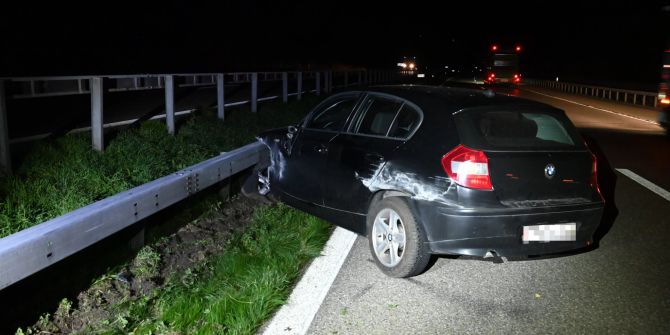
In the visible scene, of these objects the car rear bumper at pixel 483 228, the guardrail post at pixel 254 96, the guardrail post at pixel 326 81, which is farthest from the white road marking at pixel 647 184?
the guardrail post at pixel 326 81

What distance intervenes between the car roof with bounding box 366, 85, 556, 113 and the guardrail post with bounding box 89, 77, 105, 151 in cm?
380

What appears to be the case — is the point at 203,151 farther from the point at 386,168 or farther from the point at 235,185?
the point at 386,168

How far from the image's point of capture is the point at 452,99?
4953 millimetres

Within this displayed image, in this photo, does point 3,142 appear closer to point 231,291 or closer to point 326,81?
point 231,291

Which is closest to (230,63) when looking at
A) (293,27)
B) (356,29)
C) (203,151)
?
(293,27)

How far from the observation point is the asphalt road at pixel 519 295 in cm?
395

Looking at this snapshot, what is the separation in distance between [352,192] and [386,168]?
19.4 inches

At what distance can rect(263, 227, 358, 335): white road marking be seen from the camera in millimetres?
3867

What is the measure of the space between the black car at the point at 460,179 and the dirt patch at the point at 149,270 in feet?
3.98

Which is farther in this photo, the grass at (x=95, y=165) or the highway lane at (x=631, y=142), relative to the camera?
the highway lane at (x=631, y=142)

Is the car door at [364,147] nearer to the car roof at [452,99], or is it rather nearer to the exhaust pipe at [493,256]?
the car roof at [452,99]

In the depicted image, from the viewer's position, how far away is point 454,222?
4.45 metres

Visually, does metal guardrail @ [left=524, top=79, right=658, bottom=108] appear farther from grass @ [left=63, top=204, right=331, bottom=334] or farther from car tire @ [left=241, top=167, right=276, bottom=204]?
grass @ [left=63, top=204, right=331, bottom=334]

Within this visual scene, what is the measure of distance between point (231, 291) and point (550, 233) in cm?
231
